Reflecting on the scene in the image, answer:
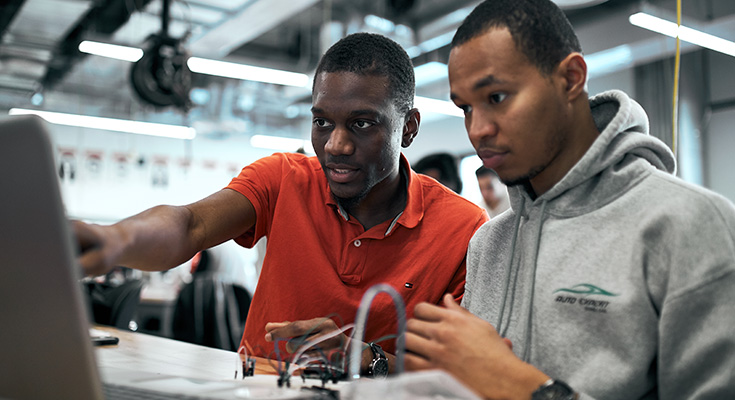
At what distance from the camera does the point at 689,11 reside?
3.59 m

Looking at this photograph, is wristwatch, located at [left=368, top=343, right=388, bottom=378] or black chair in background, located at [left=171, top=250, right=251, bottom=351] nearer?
wristwatch, located at [left=368, top=343, right=388, bottom=378]

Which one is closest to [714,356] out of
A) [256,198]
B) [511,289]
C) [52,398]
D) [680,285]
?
[680,285]

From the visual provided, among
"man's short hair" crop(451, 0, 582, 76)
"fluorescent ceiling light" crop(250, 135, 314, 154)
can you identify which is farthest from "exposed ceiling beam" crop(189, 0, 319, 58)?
"man's short hair" crop(451, 0, 582, 76)

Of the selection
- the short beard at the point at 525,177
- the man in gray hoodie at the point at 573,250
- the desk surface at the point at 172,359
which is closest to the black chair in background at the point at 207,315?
the desk surface at the point at 172,359

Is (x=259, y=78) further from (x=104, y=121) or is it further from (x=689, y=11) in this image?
(x=689, y=11)

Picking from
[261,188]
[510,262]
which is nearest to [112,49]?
[261,188]

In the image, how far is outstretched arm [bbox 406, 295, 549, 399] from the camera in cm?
80

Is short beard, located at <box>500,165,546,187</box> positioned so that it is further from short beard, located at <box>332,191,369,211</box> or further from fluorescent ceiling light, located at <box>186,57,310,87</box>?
fluorescent ceiling light, located at <box>186,57,310,87</box>

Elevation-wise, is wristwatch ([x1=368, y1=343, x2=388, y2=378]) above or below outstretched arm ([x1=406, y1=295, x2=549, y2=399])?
below

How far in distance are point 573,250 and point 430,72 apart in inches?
228

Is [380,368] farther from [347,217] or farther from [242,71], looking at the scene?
[242,71]

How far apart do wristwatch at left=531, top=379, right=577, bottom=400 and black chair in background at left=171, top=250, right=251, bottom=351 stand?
254 cm

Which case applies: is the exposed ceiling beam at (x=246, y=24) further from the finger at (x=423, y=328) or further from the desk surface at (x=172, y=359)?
the finger at (x=423, y=328)

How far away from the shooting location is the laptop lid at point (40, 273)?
0.55 metres
